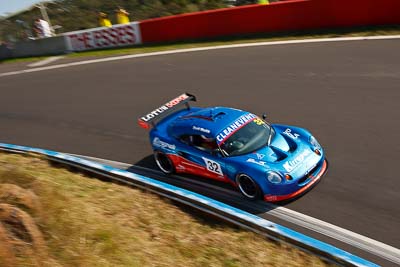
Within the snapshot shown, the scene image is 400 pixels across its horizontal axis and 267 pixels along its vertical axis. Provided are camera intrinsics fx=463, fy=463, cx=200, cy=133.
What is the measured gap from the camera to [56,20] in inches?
1210

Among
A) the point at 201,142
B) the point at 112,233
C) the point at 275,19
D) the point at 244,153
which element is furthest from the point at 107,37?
the point at 112,233

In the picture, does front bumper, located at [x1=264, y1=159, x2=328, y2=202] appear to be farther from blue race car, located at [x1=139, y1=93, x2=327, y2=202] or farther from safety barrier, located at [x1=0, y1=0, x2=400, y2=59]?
safety barrier, located at [x1=0, y1=0, x2=400, y2=59]

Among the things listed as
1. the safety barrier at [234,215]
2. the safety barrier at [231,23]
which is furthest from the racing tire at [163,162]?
the safety barrier at [231,23]

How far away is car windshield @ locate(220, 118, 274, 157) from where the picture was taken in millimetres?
8688

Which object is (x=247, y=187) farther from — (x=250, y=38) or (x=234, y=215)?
(x=250, y=38)

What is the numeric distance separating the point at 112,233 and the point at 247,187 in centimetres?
306

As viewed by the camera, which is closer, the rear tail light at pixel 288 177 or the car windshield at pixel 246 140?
the rear tail light at pixel 288 177

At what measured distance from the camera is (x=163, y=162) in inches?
396

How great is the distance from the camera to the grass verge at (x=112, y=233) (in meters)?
5.51

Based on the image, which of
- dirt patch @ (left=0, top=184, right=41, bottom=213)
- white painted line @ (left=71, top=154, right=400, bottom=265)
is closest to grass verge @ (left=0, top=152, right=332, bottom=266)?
dirt patch @ (left=0, top=184, right=41, bottom=213)

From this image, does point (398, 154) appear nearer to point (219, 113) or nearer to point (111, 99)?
point (219, 113)

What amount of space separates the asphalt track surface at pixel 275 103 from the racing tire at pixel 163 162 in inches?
22.3

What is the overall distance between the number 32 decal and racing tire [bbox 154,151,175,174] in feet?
3.80

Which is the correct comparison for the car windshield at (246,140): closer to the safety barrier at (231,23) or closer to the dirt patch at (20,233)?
the dirt patch at (20,233)
